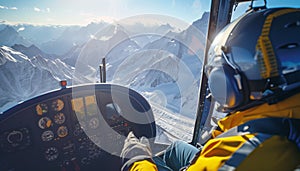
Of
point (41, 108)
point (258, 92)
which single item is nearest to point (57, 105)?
point (41, 108)

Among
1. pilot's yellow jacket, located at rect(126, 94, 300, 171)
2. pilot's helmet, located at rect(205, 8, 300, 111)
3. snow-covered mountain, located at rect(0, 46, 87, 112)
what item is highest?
pilot's helmet, located at rect(205, 8, 300, 111)

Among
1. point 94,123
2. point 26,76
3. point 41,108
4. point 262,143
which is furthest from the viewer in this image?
point 26,76

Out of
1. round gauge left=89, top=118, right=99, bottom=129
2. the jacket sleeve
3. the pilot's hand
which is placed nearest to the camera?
A: the jacket sleeve

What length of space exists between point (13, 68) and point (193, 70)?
18.0ft

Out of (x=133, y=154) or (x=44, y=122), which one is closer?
(x=133, y=154)

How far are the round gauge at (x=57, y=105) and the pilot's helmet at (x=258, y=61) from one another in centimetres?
132

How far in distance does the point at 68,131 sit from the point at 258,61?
5.37 feet

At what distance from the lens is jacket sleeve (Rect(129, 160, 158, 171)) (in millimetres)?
1091

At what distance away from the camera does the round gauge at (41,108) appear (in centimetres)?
163

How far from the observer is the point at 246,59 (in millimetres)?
816

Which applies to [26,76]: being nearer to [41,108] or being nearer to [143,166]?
[41,108]

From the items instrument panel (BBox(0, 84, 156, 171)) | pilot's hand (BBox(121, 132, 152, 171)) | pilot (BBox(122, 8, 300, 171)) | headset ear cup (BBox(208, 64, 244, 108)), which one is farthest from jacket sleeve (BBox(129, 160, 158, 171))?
instrument panel (BBox(0, 84, 156, 171))

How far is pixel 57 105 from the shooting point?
1.72 m

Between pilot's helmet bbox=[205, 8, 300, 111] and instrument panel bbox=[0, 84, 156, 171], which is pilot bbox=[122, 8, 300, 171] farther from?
instrument panel bbox=[0, 84, 156, 171]
